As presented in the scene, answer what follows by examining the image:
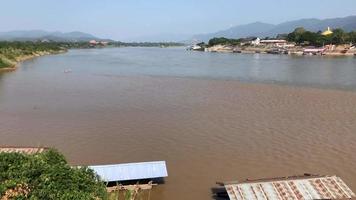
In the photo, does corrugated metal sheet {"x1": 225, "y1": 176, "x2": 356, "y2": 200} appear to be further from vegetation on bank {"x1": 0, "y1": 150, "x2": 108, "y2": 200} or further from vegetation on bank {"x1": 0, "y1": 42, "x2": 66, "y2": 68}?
vegetation on bank {"x1": 0, "y1": 42, "x2": 66, "y2": 68}

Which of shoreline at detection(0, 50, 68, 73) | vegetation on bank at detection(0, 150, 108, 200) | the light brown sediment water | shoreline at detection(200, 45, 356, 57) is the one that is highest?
vegetation on bank at detection(0, 150, 108, 200)

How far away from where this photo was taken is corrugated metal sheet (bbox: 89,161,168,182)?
11.8 m

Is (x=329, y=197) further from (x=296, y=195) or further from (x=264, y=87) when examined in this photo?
(x=264, y=87)

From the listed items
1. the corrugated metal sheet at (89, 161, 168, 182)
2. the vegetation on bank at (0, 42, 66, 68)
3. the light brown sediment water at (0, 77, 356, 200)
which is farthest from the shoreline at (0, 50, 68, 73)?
the corrugated metal sheet at (89, 161, 168, 182)

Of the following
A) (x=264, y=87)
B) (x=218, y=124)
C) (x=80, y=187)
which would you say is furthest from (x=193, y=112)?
(x=80, y=187)

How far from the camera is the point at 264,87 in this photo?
99.2 feet

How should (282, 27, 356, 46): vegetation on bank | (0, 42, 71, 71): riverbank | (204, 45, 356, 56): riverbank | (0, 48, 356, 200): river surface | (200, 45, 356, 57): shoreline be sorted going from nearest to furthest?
(0, 48, 356, 200): river surface, (0, 42, 71, 71): riverbank, (200, 45, 356, 57): shoreline, (204, 45, 356, 56): riverbank, (282, 27, 356, 46): vegetation on bank

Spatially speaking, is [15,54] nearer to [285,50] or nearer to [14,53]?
[14,53]

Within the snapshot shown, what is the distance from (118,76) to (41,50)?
159ft

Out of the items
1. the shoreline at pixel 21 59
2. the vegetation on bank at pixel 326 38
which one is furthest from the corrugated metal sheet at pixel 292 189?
the vegetation on bank at pixel 326 38

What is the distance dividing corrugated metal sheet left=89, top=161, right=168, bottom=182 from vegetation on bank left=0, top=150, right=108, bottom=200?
340cm

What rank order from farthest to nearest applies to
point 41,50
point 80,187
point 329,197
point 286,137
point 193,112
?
point 41,50
point 193,112
point 286,137
point 329,197
point 80,187

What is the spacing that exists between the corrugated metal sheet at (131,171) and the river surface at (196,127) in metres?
0.41

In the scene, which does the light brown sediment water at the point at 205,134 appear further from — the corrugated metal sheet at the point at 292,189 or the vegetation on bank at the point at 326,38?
the vegetation on bank at the point at 326,38
